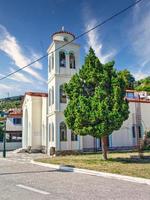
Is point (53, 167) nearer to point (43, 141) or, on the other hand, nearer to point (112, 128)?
point (112, 128)

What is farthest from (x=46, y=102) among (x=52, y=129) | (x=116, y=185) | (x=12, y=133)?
(x=116, y=185)

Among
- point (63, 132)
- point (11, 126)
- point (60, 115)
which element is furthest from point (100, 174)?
point (11, 126)

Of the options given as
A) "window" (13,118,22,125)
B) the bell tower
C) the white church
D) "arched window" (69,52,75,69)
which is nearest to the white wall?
"window" (13,118,22,125)

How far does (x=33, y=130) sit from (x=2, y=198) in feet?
79.0

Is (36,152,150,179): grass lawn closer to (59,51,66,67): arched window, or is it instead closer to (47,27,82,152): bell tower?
(47,27,82,152): bell tower

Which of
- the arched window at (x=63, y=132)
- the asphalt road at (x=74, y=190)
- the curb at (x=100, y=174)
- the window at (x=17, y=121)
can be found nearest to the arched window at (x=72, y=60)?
the arched window at (x=63, y=132)

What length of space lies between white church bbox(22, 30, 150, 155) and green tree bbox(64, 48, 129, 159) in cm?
552

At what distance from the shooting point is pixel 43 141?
31.3 metres

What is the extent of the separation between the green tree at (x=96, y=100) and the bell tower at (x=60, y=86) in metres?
7.32

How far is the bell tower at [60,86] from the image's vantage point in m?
26.6

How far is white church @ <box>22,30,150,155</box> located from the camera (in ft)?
88.0

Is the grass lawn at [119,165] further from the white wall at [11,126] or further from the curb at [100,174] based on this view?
the white wall at [11,126]

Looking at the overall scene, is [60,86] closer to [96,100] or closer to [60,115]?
[60,115]

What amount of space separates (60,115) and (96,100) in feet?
30.5
